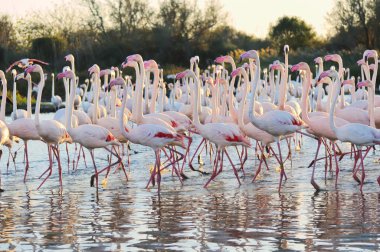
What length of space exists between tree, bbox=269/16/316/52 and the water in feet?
154

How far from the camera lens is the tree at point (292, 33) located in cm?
5938

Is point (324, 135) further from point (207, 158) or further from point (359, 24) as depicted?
point (359, 24)

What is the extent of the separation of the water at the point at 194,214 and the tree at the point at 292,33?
4685 centimetres

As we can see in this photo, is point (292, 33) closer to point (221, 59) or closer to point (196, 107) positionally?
point (221, 59)

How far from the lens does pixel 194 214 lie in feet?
29.7

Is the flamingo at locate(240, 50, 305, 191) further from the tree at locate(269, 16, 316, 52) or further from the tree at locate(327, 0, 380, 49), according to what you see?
the tree at locate(269, 16, 316, 52)

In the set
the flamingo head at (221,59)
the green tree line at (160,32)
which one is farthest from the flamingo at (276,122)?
the green tree line at (160,32)

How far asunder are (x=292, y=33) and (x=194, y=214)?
177ft

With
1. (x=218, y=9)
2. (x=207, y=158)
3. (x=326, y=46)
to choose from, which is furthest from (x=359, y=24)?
(x=207, y=158)

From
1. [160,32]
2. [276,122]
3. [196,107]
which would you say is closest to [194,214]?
→ [276,122]

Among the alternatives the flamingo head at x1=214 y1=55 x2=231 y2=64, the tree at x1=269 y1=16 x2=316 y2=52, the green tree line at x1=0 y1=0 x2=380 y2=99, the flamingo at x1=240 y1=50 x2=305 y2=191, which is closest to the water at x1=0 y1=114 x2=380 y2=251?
the flamingo at x1=240 y1=50 x2=305 y2=191

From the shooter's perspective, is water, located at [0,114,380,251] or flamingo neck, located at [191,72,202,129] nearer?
water, located at [0,114,380,251]

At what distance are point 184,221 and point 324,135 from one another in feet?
12.0

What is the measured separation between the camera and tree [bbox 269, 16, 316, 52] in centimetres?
5938
